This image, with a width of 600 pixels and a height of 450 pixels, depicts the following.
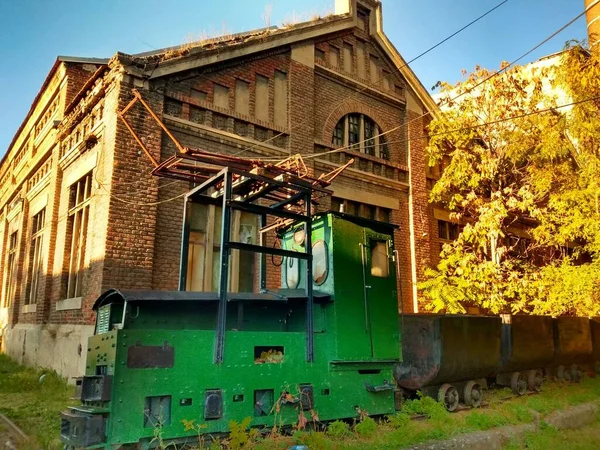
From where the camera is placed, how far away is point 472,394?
8977 millimetres

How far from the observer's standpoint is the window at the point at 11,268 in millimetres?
17203

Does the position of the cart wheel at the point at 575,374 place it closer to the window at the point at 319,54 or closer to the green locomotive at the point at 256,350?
the green locomotive at the point at 256,350

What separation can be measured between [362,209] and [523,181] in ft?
15.0

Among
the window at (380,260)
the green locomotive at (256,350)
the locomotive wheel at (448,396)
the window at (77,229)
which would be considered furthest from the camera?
the window at (77,229)

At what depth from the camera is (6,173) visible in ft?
72.9

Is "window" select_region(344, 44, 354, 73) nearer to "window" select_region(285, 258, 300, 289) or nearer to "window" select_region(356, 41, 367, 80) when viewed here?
"window" select_region(356, 41, 367, 80)

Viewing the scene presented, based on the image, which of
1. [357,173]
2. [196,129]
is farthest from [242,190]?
[357,173]

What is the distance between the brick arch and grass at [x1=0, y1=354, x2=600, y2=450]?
7.75m

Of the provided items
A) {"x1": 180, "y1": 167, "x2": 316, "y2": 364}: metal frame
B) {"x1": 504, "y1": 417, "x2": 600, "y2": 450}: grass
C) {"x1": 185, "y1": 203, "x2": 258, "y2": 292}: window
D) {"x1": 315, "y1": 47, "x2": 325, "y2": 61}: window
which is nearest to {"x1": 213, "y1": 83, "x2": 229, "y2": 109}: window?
{"x1": 185, "y1": 203, "x2": 258, "y2": 292}: window

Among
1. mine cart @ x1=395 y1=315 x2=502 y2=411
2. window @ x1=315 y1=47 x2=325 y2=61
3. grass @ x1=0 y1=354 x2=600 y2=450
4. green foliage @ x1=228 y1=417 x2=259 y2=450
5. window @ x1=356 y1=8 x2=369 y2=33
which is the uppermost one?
window @ x1=356 y1=8 x2=369 y2=33

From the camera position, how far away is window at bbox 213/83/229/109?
1158 cm

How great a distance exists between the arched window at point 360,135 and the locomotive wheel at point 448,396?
284 inches

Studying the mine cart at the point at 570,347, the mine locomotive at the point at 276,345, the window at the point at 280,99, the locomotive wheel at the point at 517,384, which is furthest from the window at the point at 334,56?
the locomotive wheel at the point at 517,384

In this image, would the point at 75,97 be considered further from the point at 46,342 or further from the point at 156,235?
the point at 46,342
